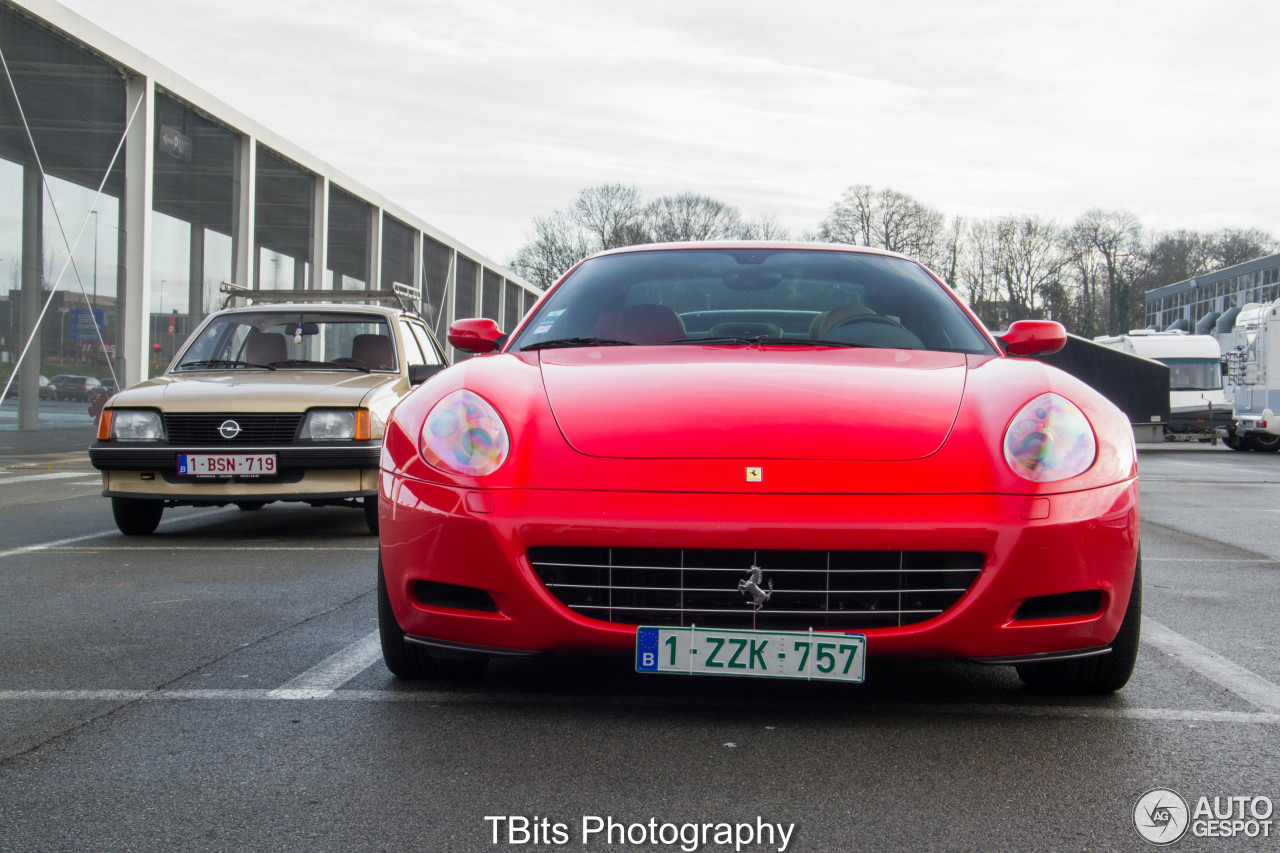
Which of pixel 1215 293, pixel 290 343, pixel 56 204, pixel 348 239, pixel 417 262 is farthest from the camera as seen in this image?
pixel 1215 293

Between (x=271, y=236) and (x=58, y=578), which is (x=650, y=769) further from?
(x=271, y=236)

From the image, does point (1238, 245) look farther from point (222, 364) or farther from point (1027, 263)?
point (222, 364)

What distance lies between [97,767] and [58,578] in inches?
125

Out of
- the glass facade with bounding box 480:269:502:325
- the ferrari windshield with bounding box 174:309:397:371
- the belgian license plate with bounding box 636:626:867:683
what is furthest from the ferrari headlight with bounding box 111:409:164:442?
the glass facade with bounding box 480:269:502:325

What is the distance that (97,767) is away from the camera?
2639mm

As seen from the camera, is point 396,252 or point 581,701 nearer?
point 581,701

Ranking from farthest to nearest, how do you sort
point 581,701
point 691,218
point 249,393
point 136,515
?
point 691,218, point 136,515, point 249,393, point 581,701

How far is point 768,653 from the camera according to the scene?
2744 millimetres

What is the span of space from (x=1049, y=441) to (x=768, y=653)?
880 mm

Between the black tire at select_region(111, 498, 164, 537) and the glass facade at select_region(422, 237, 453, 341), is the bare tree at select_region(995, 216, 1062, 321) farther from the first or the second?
the black tire at select_region(111, 498, 164, 537)

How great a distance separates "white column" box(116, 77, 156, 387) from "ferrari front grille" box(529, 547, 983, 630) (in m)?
15.4

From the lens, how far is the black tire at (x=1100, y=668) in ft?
10.2

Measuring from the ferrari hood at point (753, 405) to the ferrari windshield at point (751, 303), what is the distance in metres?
0.36

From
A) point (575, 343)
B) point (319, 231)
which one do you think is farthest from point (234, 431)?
point (319, 231)
